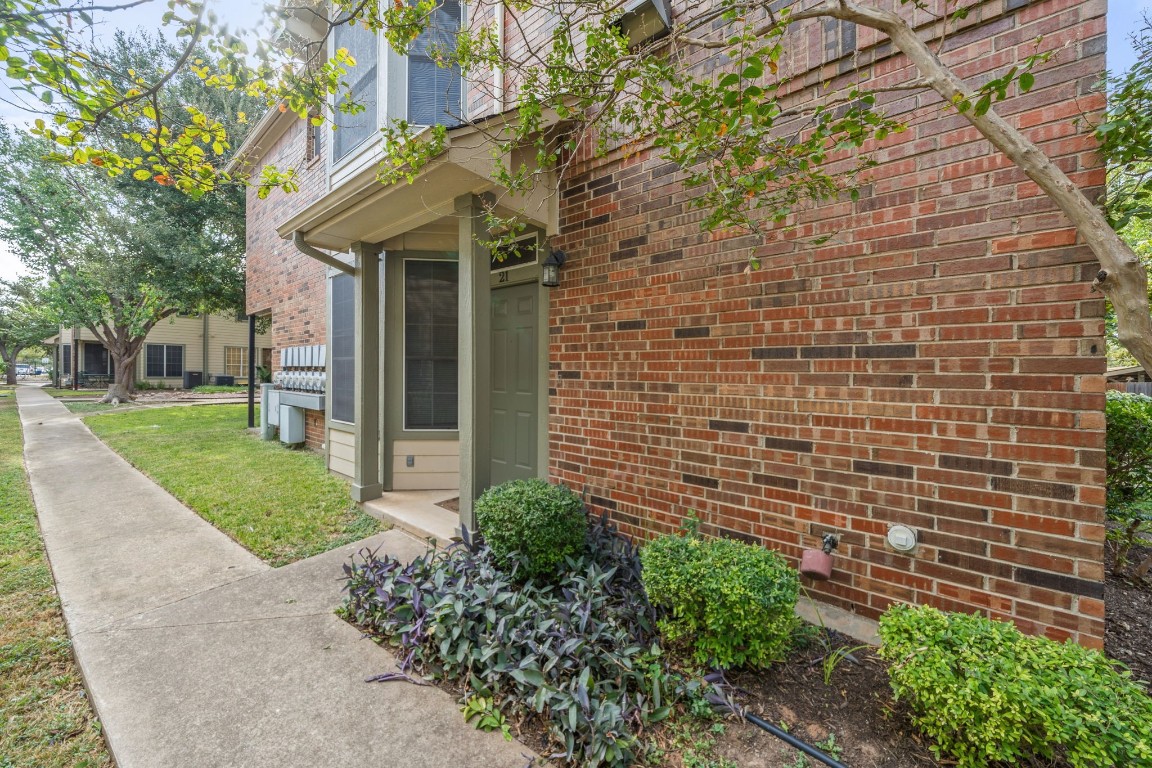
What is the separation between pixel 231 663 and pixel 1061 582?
154 inches

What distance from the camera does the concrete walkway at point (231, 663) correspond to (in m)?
1.92

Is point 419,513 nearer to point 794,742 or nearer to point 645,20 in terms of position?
point 794,742

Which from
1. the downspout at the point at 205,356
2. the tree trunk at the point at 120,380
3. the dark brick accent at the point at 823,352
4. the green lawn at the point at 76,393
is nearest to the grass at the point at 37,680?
the dark brick accent at the point at 823,352

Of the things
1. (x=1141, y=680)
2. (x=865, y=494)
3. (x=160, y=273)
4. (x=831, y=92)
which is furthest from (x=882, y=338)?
(x=160, y=273)

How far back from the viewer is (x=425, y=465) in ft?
16.9

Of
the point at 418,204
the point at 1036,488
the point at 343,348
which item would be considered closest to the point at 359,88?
the point at 418,204

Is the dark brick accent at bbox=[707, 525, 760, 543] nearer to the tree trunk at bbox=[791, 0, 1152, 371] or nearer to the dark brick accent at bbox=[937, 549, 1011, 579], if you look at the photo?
the dark brick accent at bbox=[937, 549, 1011, 579]

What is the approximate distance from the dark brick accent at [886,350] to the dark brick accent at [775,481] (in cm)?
80

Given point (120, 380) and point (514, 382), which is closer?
point (514, 382)

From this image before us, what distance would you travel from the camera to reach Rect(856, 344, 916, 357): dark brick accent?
2.41 metres

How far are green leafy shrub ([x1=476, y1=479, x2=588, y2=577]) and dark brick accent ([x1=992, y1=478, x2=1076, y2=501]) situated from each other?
2.23 m

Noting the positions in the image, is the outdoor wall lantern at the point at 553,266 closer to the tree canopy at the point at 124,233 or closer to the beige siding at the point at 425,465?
the beige siding at the point at 425,465

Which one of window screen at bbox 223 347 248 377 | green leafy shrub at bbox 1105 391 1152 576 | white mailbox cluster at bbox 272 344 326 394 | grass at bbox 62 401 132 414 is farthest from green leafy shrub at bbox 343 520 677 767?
window screen at bbox 223 347 248 377

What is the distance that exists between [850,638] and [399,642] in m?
2.43
